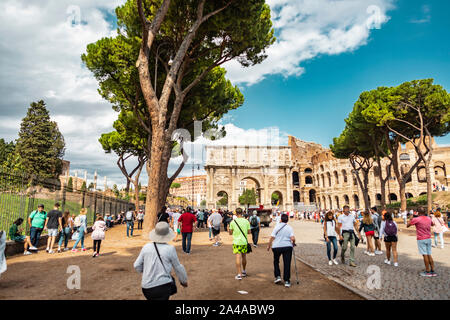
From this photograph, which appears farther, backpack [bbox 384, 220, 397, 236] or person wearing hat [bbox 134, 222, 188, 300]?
backpack [bbox 384, 220, 397, 236]

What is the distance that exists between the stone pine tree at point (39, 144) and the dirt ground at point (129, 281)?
29.8m

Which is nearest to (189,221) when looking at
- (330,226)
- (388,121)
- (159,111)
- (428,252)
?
(330,226)

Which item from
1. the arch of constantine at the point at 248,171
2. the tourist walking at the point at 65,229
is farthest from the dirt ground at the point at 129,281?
the arch of constantine at the point at 248,171

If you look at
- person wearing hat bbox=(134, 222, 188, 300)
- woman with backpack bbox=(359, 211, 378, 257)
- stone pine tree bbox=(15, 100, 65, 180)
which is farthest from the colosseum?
person wearing hat bbox=(134, 222, 188, 300)

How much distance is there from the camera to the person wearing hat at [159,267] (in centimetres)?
260

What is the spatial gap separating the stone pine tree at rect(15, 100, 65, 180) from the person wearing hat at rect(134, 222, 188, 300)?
34681 mm

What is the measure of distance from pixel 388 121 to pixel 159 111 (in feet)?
56.6

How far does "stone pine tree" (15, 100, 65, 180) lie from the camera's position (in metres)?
32.4

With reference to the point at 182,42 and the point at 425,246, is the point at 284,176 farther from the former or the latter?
the point at 425,246

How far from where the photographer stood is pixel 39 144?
108 ft

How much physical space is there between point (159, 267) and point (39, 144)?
37.8 metres

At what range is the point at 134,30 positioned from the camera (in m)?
12.4

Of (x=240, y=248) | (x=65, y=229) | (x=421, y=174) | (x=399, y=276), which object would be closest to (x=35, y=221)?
(x=65, y=229)

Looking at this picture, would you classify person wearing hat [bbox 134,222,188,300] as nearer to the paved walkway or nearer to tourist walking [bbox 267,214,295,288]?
tourist walking [bbox 267,214,295,288]
